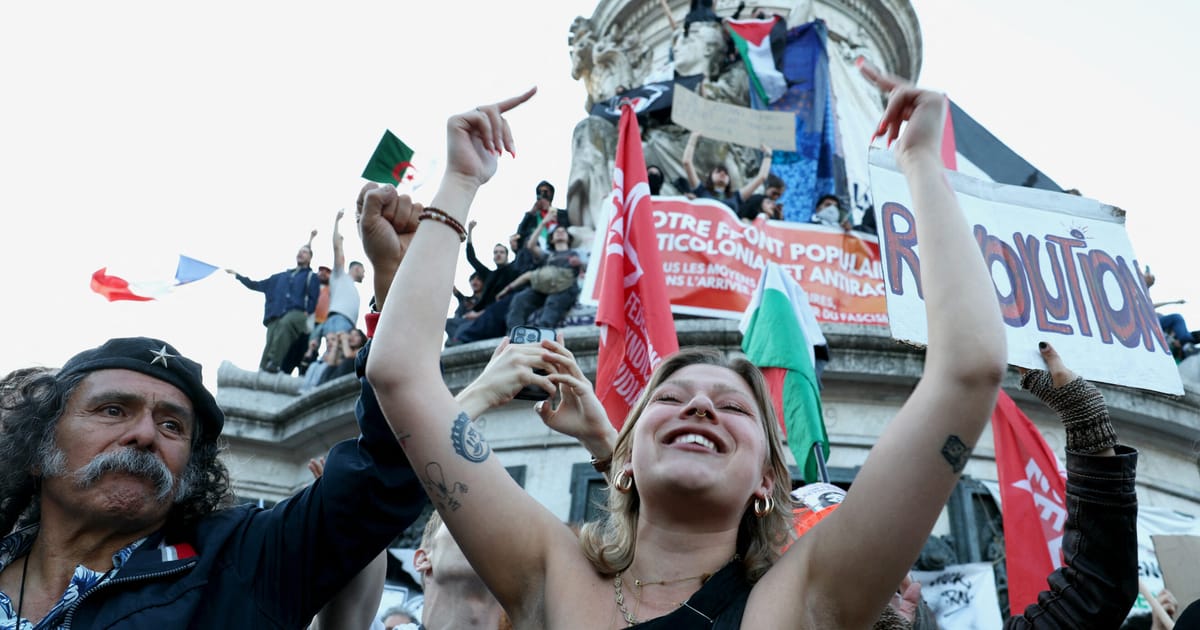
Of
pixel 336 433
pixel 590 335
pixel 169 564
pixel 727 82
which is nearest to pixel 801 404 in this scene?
pixel 590 335

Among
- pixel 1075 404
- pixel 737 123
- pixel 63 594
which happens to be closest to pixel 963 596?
pixel 1075 404

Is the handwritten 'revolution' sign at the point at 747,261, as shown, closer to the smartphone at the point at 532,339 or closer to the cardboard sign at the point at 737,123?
the cardboard sign at the point at 737,123

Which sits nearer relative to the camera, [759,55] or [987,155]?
[987,155]

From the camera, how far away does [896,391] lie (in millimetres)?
8148

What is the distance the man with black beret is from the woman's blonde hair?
528 mm

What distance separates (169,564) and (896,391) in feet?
21.9

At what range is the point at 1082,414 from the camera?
313 cm

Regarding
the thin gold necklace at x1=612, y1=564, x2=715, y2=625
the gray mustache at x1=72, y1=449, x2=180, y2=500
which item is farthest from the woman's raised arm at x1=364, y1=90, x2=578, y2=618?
the gray mustache at x1=72, y1=449, x2=180, y2=500

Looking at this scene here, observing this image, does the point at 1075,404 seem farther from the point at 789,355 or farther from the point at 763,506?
the point at 789,355

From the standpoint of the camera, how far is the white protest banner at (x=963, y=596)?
6.48m

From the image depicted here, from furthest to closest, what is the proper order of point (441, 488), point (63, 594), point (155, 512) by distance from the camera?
point (155, 512)
point (63, 594)
point (441, 488)

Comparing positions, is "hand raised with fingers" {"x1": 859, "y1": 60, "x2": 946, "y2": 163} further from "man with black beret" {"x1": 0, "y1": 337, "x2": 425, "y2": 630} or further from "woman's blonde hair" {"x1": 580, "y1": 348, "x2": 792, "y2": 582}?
"man with black beret" {"x1": 0, "y1": 337, "x2": 425, "y2": 630}

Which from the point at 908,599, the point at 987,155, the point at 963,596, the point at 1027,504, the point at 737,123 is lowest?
the point at 963,596

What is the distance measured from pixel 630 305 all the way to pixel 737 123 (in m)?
6.25
